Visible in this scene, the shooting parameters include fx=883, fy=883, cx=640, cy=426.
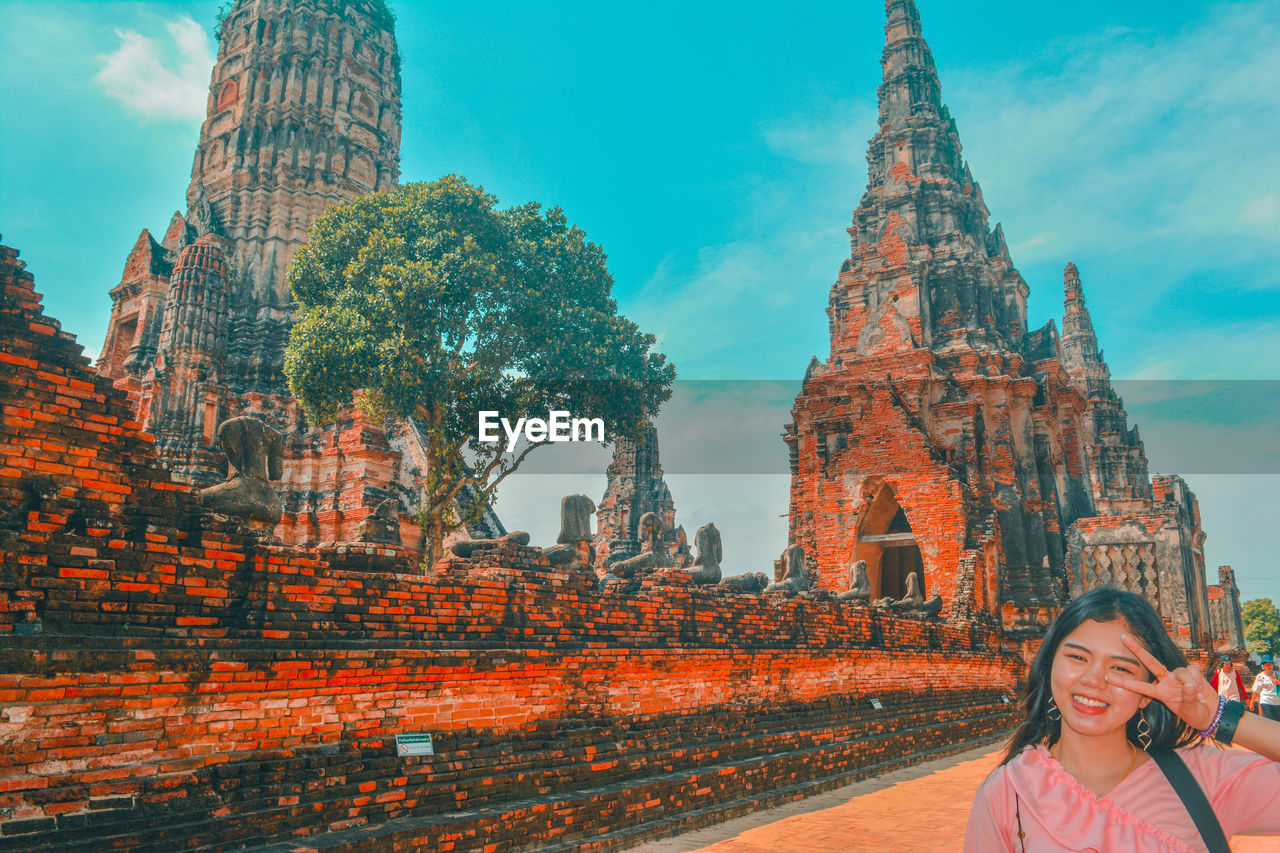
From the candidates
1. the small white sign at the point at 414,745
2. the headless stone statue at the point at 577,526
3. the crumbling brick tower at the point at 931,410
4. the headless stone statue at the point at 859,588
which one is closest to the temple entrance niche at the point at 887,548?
the crumbling brick tower at the point at 931,410

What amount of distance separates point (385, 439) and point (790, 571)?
11769 millimetres

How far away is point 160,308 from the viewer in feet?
83.5

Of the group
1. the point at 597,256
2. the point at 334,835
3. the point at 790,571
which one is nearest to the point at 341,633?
the point at 334,835

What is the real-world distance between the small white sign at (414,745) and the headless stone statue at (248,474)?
1.77 m

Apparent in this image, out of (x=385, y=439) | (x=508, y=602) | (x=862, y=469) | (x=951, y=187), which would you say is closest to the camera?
(x=508, y=602)

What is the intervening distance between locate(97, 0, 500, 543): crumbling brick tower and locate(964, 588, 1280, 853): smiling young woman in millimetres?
17374

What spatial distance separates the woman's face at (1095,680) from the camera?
7.27ft

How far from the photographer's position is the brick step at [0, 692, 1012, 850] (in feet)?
13.9

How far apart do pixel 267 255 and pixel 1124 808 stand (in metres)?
27.3

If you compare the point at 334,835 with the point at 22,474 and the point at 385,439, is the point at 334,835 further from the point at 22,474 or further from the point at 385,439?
the point at 385,439

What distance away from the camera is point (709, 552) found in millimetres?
10430

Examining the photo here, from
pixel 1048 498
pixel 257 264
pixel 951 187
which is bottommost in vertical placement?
pixel 1048 498

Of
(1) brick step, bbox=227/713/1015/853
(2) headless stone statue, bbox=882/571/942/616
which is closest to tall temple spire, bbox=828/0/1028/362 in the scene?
(2) headless stone statue, bbox=882/571/942/616

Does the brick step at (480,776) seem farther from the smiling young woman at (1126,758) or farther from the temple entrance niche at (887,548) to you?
the temple entrance niche at (887,548)
